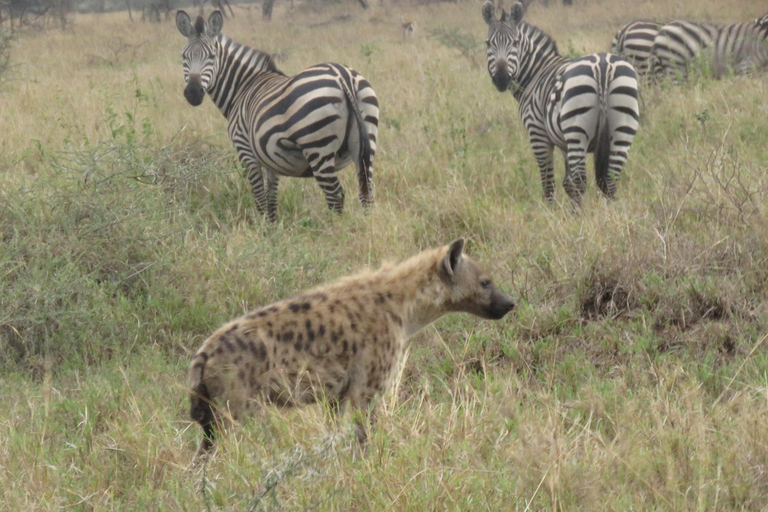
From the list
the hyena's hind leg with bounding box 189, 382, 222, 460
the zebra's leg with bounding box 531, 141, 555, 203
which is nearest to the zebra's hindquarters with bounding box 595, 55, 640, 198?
the zebra's leg with bounding box 531, 141, 555, 203

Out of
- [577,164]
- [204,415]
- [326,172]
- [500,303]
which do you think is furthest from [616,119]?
[204,415]

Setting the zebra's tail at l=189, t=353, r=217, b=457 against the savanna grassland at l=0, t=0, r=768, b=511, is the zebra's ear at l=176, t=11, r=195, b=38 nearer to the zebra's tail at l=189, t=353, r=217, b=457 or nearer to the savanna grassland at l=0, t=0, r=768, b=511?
the savanna grassland at l=0, t=0, r=768, b=511

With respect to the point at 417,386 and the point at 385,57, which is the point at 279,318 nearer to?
the point at 417,386

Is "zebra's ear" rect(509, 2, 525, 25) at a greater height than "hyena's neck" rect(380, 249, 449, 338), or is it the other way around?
"zebra's ear" rect(509, 2, 525, 25)

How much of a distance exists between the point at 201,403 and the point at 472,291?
5.23 feet

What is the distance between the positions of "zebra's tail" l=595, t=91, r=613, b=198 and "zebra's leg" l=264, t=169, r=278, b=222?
9.52 ft

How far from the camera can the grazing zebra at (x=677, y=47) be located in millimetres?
12000

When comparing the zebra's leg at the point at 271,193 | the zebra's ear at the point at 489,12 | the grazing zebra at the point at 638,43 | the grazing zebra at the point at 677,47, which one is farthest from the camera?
the grazing zebra at the point at 638,43

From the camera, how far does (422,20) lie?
2923 cm

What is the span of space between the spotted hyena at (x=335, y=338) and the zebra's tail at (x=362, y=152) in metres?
3.11

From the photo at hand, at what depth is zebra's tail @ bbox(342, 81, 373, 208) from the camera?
7594mm

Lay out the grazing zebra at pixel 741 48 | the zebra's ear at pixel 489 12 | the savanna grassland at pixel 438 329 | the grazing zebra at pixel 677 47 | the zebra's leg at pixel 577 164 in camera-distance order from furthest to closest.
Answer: the grazing zebra at pixel 677 47 < the grazing zebra at pixel 741 48 < the zebra's ear at pixel 489 12 < the zebra's leg at pixel 577 164 < the savanna grassland at pixel 438 329

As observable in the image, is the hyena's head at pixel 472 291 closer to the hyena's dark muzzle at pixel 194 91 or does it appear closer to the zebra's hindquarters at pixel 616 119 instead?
the zebra's hindquarters at pixel 616 119

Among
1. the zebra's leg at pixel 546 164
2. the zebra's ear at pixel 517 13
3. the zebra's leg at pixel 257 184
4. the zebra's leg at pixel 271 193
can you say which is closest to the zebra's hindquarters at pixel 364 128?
A: the zebra's leg at pixel 271 193
